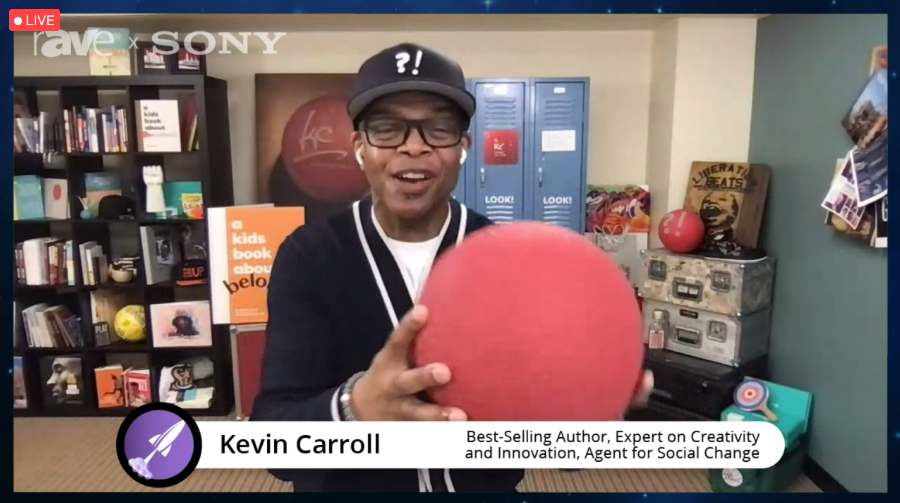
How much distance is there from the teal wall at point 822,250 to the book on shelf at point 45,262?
140 centimetres

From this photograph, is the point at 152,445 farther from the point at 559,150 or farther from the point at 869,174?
the point at 869,174

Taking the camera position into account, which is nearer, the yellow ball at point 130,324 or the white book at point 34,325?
the white book at point 34,325

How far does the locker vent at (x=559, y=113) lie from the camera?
1185 millimetres

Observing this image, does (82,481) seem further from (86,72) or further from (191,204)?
(86,72)

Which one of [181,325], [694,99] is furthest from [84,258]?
[694,99]

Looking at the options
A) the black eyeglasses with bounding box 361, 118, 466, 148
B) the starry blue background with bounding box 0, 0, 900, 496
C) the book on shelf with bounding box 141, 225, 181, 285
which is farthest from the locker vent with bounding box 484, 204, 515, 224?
the book on shelf with bounding box 141, 225, 181, 285

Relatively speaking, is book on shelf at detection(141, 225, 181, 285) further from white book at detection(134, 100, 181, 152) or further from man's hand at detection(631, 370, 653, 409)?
man's hand at detection(631, 370, 653, 409)

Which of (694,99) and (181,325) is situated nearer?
(694,99)

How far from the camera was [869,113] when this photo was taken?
1.04 m

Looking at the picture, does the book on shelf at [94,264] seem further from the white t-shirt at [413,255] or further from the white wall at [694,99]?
the white wall at [694,99]

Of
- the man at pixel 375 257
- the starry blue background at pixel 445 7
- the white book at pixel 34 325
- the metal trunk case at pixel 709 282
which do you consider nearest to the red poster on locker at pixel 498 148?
the man at pixel 375 257

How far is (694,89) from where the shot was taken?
1.14 meters

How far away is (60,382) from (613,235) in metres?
1.20

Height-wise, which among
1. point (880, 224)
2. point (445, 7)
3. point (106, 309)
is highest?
A: point (445, 7)
